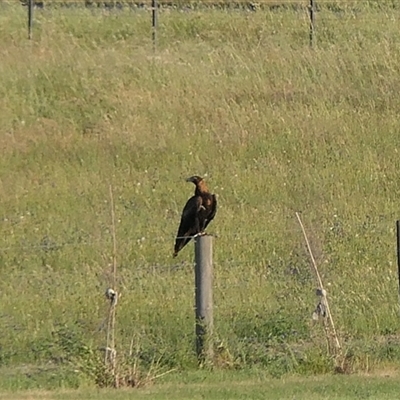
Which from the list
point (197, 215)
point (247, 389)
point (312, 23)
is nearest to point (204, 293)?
point (247, 389)

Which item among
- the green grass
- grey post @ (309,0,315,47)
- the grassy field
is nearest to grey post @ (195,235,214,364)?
the grassy field

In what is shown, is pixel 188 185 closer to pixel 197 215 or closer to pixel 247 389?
pixel 197 215

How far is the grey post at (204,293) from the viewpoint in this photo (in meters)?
10.1

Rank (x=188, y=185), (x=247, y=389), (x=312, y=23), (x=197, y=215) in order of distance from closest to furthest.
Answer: (x=247, y=389) < (x=197, y=215) < (x=188, y=185) < (x=312, y=23)

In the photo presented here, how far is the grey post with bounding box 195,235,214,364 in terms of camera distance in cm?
1013

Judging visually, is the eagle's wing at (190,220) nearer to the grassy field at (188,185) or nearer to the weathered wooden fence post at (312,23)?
the grassy field at (188,185)

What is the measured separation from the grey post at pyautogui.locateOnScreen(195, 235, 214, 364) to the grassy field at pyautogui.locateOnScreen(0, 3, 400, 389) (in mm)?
140

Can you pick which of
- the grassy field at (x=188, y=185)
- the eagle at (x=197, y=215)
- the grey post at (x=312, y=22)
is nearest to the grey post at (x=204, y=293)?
the grassy field at (x=188, y=185)

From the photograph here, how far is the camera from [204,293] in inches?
401

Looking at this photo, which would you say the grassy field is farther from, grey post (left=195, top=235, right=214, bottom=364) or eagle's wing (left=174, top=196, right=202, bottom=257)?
eagle's wing (left=174, top=196, right=202, bottom=257)

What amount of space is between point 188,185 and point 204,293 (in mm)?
7099

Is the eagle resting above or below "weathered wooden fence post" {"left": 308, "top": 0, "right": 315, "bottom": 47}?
below

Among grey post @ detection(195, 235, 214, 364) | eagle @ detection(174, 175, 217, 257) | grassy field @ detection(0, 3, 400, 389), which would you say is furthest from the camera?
eagle @ detection(174, 175, 217, 257)

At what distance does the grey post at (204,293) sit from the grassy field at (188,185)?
140 millimetres
